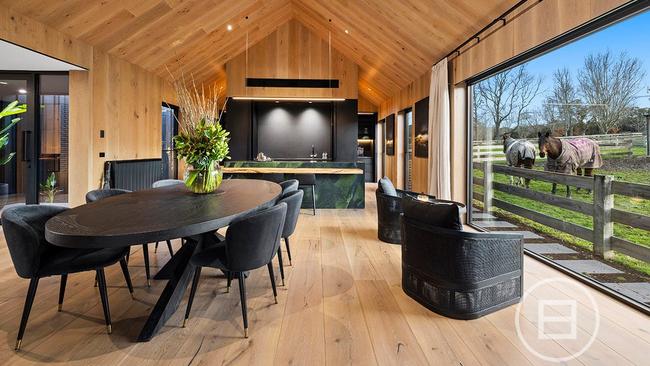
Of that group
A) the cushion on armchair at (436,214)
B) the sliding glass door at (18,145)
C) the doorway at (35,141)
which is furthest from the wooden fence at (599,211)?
the doorway at (35,141)

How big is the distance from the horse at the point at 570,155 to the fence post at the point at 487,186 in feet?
3.74

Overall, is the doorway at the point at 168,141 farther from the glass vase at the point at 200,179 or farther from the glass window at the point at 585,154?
the glass window at the point at 585,154

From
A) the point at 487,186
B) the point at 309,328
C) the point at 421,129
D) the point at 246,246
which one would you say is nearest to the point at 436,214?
the point at 309,328

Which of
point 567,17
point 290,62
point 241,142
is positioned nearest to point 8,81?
point 241,142

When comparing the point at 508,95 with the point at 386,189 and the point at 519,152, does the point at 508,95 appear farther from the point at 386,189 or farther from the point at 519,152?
the point at 386,189

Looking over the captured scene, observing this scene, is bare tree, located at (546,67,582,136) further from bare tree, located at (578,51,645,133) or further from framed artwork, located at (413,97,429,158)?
framed artwork, located at (413,97,429,158)

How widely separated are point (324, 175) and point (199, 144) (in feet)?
13.4

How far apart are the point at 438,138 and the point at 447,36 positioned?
1.47 m

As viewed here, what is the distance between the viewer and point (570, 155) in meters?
3.27

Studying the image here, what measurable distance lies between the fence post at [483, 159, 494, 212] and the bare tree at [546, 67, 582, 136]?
142 centimetres

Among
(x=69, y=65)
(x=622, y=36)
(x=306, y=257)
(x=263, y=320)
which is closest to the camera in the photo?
(x=263, y=320)

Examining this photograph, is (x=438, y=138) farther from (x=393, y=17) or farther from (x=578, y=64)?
(x=578, y=64)

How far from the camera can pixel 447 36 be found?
4828mm

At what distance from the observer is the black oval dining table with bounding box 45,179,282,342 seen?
157 centimetres
